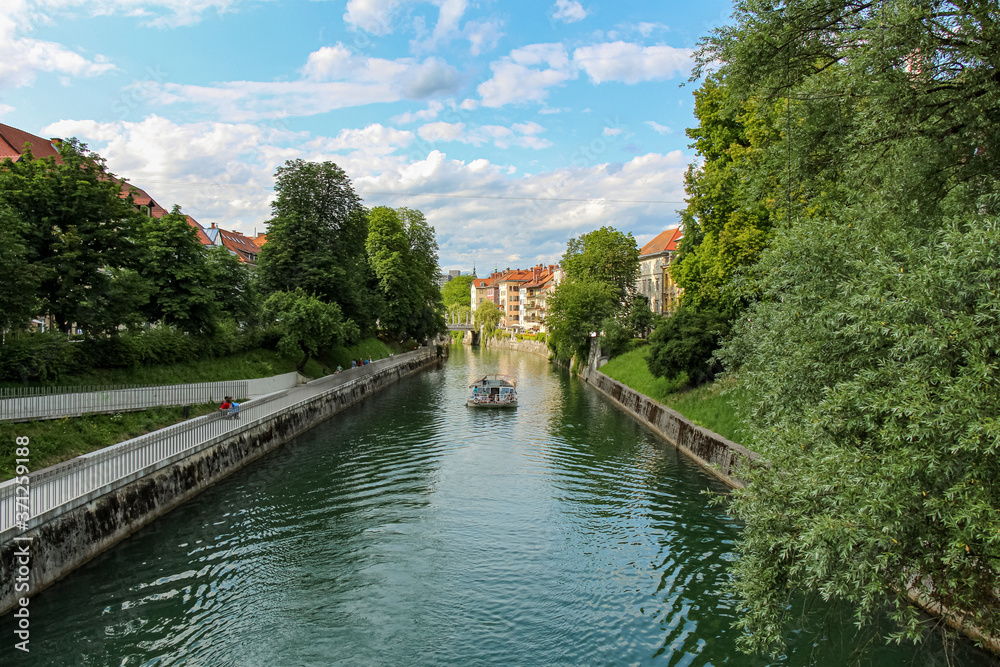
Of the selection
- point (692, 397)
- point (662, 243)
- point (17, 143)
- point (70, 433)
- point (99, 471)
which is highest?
point (17, 143)

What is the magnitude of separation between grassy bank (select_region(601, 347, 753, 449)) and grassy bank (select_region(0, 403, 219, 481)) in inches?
664

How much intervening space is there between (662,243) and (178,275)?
160 feet

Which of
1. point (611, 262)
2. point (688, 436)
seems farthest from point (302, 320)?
point (611, 262)

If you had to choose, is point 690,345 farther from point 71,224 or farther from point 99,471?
point 71,224

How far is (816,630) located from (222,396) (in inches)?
909

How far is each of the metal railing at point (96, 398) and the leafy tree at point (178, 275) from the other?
3.89m

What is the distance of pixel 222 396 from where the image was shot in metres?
25.6

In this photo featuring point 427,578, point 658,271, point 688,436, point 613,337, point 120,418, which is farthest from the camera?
point 658,271

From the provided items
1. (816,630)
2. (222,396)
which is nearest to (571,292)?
(222,396)

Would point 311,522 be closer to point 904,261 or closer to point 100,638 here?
point 100,638

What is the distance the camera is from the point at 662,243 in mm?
63250

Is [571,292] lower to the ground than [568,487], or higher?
higher

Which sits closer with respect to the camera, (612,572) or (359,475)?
(612,572)

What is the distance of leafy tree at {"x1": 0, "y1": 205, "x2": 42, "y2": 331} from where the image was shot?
1664 centimetres
